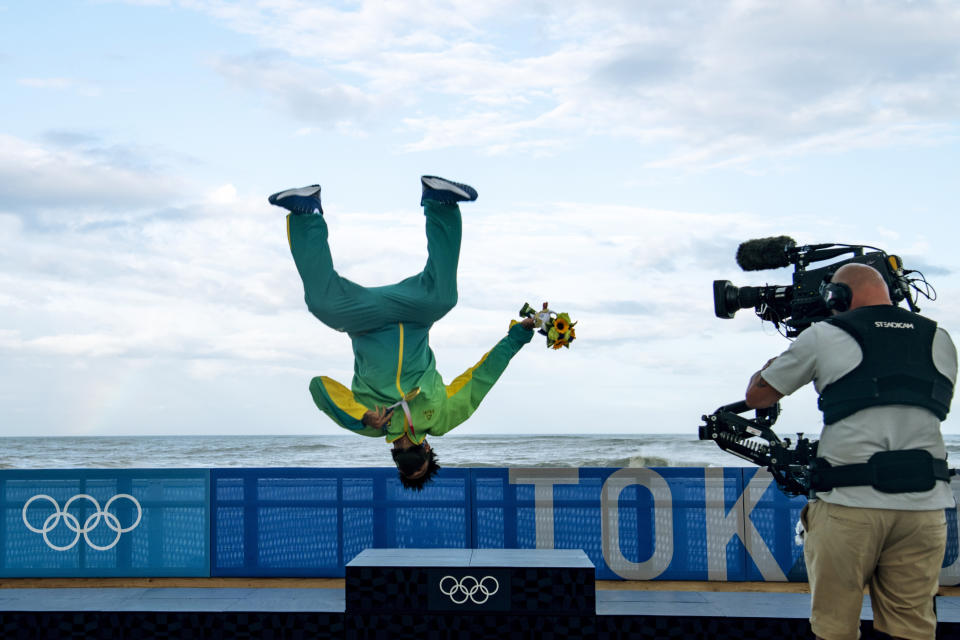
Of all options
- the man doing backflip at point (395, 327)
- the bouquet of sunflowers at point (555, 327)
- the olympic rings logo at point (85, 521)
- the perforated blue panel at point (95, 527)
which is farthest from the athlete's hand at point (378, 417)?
the olympic rings logo at point (85, 521)

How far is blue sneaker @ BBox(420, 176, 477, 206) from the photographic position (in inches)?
164

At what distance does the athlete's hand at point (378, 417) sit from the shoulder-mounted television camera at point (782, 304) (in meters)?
1.45

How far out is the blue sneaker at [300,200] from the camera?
4.07 metres

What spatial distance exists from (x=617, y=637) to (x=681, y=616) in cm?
43

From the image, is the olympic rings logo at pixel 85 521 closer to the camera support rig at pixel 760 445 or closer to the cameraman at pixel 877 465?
the camera support rig at pixel 760 445

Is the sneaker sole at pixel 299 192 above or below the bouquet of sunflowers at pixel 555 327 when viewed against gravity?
above

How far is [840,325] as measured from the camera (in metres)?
3.49

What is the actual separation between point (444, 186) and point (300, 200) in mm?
654

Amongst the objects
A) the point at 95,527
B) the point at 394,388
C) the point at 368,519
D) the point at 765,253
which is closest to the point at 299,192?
the point at 394,388

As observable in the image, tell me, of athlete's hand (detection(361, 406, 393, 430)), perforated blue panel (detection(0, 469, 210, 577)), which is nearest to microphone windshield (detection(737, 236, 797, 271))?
athlete's hand (detection(361, 406, 393, 430))

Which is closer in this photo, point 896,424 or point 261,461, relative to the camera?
point 896,424

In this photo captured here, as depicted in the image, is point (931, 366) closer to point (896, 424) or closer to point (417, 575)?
point (896, 424)

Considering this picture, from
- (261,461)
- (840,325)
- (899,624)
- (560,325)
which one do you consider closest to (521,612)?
(560,325)

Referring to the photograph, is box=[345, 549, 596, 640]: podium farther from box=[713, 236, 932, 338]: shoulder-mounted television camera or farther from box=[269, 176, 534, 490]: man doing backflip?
box=[713, 236, 932, 338]: shoulder-mounted television camera
